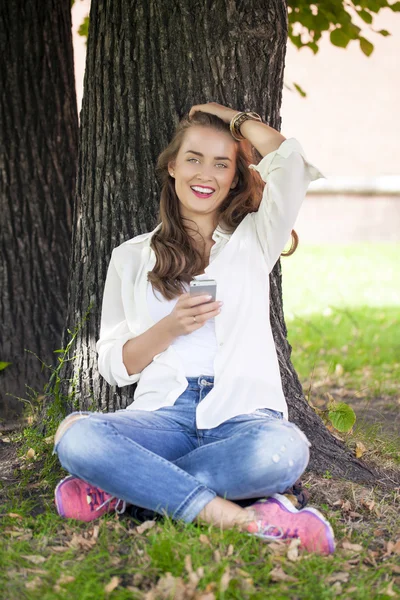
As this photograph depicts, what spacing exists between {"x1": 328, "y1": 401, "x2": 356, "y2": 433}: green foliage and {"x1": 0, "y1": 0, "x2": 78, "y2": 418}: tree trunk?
170 centimetres

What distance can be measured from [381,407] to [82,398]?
87.8 inches

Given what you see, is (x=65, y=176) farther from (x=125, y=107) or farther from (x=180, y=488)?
(x=180, y=488)

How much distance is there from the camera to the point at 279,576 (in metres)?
2.52

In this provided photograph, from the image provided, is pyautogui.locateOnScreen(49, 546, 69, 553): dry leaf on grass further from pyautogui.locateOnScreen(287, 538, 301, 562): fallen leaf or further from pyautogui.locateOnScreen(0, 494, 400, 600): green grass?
pyautogui.locateOnScreen(287, 538, 301, 562): fallen leaf

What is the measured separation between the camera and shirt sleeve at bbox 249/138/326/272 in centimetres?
304

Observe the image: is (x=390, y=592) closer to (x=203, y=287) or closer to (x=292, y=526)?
(x=292, y=526)

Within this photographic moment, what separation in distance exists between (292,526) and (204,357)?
2.40ft

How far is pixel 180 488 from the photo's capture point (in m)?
2.73

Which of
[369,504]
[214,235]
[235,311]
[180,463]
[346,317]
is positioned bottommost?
[346,317]

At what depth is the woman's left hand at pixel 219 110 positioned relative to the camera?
329 centimetres

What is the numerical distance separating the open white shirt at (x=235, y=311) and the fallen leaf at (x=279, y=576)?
633 millimetres

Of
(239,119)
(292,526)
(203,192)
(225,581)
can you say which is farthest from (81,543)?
(239,119)

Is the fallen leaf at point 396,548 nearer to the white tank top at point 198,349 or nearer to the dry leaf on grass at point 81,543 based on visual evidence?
the white tank top at point 198,349

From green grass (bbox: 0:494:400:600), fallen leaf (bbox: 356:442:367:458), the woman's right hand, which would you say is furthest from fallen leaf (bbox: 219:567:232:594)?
fallen leaf (bbox: 356:442:367:458)
